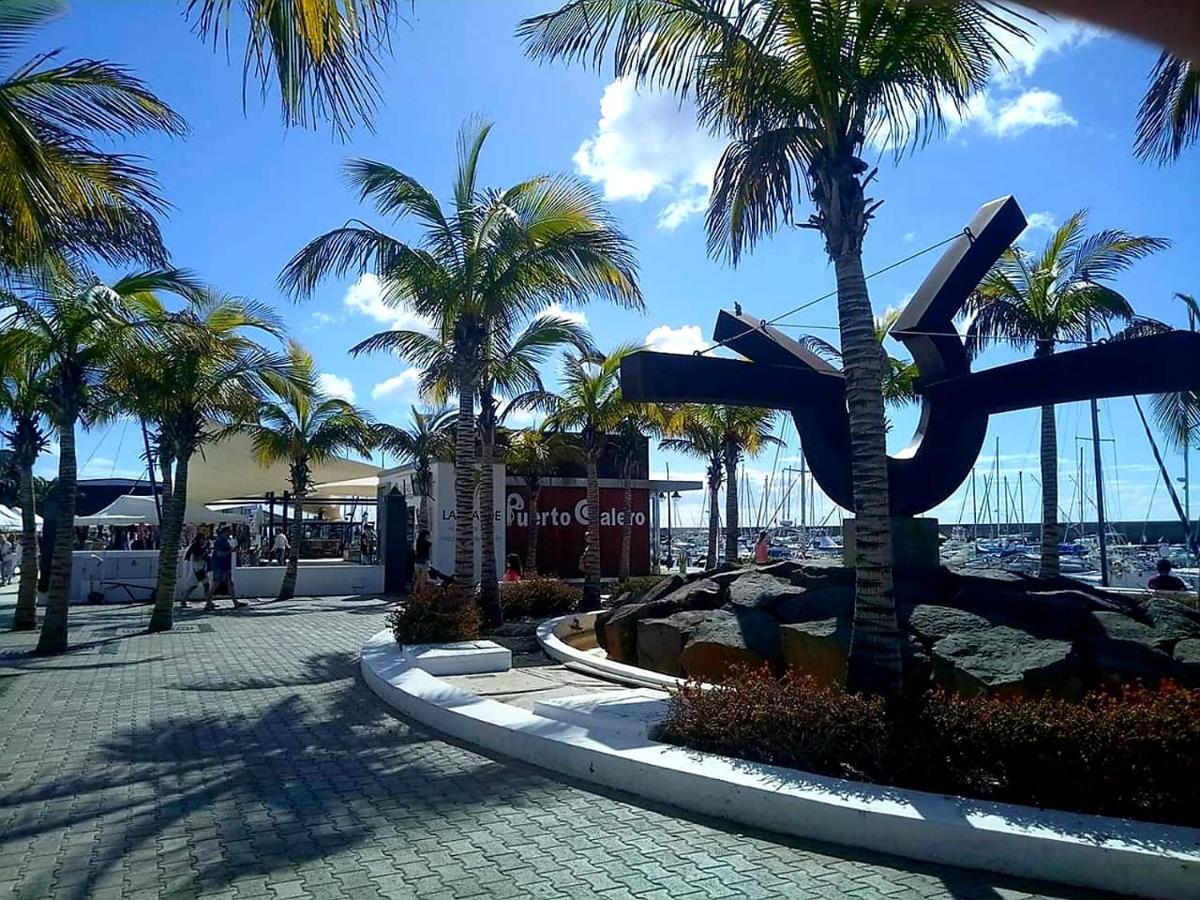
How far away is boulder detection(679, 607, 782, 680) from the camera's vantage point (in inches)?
387

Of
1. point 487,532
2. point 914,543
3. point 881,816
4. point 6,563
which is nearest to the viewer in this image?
point 881,816

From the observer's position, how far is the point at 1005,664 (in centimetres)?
797

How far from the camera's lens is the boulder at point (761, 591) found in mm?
10695

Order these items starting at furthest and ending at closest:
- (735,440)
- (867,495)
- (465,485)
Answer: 1. (735,440)
2. (465,485)
3. (867,495)

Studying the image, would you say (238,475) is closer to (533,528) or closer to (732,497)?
(533,528)

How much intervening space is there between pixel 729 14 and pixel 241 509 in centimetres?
5077

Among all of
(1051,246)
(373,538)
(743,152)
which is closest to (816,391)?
(743,152)

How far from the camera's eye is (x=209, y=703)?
9.80 metres

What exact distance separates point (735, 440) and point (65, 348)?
674 inches

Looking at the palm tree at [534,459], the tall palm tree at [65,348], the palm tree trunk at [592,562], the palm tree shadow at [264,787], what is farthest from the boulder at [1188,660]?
the palm tree at [534,459]

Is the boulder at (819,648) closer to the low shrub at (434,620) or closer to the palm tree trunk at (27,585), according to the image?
the low shrub at (434,620)

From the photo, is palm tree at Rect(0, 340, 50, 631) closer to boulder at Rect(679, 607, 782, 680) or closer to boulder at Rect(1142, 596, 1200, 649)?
boulder at Rect(679, 607, 782, 680)

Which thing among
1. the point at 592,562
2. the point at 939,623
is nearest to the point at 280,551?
the point at 592,562

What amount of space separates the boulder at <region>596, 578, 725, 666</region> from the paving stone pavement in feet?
11.6
